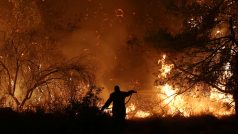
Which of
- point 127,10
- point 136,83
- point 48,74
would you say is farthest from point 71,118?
point 127,10

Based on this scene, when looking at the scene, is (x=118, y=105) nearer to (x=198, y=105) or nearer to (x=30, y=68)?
(x=30, y=68)

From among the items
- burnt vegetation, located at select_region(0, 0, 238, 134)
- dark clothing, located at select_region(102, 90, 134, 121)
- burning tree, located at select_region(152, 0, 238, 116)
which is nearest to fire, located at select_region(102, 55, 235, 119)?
burnt vegetation, located at select_region(0, 0, 238, 134)

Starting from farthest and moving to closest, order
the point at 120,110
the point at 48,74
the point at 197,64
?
the point at 48,74, the point at 197,64, the point at 120,110

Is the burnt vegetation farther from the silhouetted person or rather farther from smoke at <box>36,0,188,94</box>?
smoke at <box>36,0,188,94</box>

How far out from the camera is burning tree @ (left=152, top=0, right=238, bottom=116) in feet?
54.5

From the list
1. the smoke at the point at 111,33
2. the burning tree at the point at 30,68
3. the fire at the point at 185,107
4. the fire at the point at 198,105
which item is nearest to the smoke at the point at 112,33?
the smoke at the point at 111,33

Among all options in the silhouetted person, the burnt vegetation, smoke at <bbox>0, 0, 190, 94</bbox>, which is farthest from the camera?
smoke at <bbox>0, 0, 190, 94</bbox>

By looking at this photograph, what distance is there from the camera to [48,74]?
2384cm

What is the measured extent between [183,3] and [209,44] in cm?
195

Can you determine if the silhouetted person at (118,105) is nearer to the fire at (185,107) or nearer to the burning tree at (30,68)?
the fire at (185,107)

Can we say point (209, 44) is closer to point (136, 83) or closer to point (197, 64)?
point (197, 64)

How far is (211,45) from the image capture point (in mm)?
17188

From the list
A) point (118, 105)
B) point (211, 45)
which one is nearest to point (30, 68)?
point (118, 105)

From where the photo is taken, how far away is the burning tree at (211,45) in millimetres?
16625
